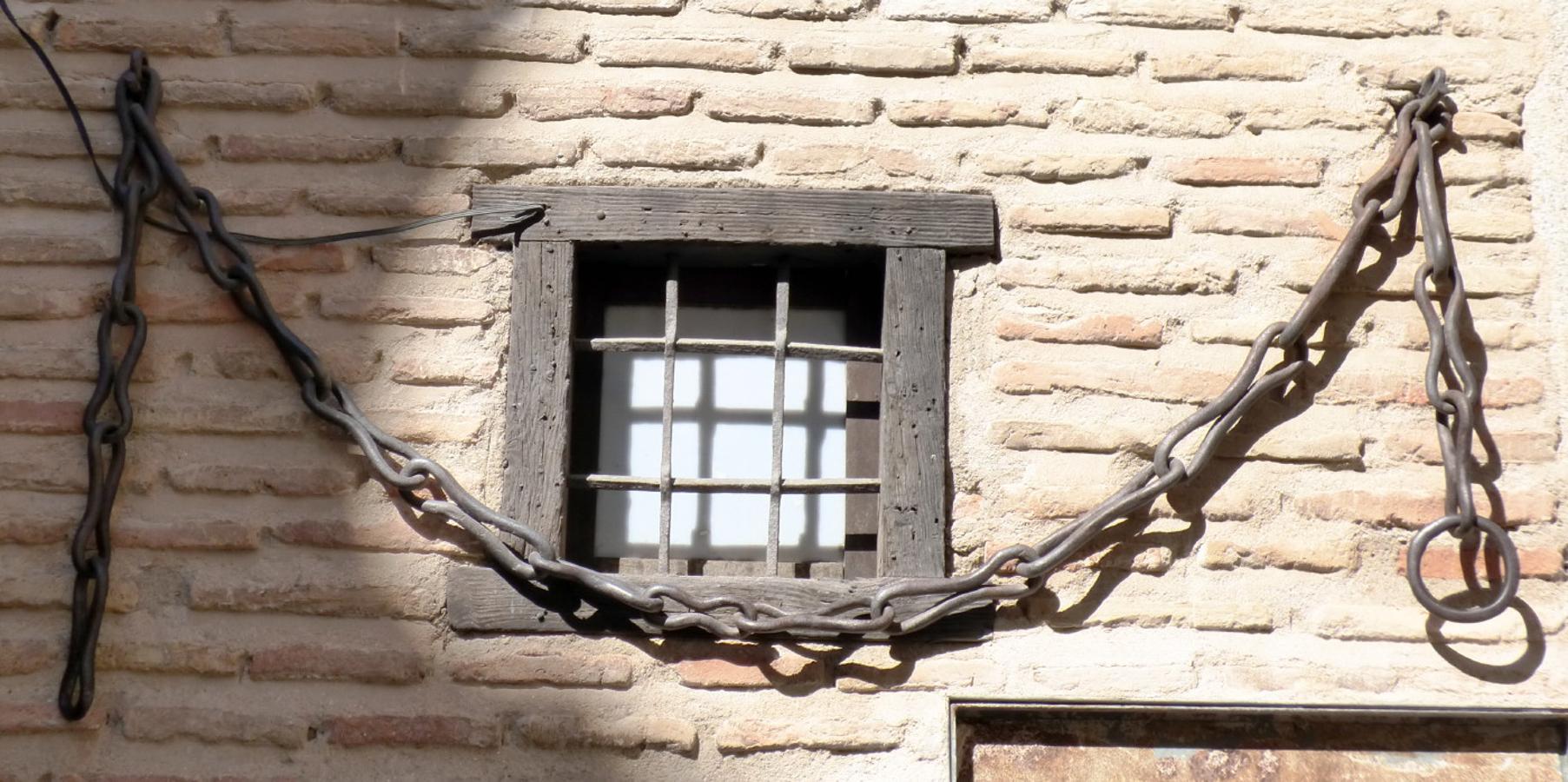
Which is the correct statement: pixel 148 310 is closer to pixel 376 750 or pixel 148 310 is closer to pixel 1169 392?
pixel 376 750

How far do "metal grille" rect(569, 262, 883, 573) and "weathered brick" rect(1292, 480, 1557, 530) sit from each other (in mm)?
779

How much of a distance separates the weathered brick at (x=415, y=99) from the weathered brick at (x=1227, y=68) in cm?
121

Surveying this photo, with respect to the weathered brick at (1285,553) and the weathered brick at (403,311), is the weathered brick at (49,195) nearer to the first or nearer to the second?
the weathered brick at (403,311)

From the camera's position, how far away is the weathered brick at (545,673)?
2.29 meters

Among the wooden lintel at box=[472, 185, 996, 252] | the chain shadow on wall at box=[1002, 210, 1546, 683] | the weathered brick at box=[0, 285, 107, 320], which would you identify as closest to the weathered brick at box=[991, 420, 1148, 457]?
the chain shadow on wall at box=[1002, 210, 1546, 683]

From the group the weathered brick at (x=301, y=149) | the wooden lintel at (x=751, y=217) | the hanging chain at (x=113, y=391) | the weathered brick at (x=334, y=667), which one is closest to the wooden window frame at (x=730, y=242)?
the wooden lintel at (x=751, y=217)

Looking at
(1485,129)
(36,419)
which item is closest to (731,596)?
(36,419)

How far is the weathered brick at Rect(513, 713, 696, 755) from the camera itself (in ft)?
7.42

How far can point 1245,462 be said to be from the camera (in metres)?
2.39

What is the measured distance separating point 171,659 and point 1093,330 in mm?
1659

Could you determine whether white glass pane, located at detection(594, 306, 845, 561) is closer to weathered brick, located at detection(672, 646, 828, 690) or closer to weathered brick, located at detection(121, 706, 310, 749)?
weathered brick, located at detection(672, 646, 828, 690)

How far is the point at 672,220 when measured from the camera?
246cm

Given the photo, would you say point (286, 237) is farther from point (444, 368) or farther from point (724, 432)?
point (724, 432)

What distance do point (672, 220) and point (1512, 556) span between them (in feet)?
4.95
